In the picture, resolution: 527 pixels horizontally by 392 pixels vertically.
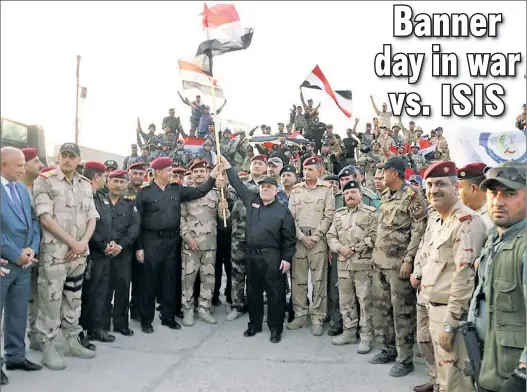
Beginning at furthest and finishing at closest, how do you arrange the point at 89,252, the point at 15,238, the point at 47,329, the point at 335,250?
the point at 335,250
the point at 89,252
the point at 47,329
the point at 15,238

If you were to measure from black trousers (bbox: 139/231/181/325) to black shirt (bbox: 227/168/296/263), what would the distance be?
1.02m

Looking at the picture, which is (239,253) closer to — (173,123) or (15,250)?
(15,250)

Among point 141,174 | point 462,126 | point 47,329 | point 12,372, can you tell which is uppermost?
point 462,126

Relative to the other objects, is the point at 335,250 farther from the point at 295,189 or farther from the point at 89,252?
the point at 89,252

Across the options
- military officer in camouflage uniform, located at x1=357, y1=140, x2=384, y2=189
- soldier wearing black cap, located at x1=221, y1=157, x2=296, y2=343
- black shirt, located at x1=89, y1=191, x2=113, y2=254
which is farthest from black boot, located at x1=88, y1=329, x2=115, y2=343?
military officer in camouflage uniform, located at x1=357, y1=140, x2=384, y2=189

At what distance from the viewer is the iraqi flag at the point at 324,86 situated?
32.0 feet

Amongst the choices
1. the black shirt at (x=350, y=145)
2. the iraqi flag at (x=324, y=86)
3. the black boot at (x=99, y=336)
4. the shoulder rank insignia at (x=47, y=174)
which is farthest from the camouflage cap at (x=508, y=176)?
the black shirt at (x=350, y=145)

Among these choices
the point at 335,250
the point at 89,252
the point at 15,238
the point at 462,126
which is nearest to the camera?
the point at 15,238

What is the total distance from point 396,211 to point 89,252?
325 cm

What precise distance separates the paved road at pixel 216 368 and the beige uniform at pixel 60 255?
46 cm

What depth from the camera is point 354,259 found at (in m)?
5.30

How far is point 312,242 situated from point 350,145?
881cm

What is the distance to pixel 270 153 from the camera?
44.7 ft

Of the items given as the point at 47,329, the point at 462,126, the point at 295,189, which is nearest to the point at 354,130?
the point at 462,126
